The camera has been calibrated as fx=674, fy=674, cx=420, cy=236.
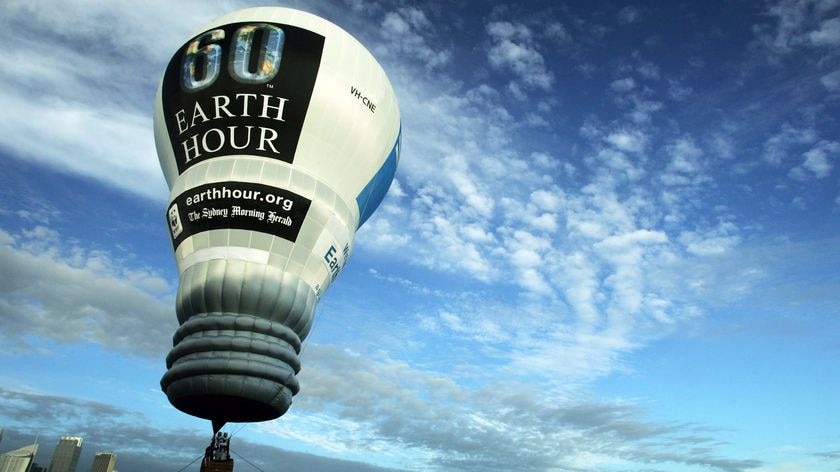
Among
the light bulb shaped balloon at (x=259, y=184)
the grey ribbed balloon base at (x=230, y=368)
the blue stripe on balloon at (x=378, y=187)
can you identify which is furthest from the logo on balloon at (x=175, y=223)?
the blue stripe on balloon at (x=378, y=187)

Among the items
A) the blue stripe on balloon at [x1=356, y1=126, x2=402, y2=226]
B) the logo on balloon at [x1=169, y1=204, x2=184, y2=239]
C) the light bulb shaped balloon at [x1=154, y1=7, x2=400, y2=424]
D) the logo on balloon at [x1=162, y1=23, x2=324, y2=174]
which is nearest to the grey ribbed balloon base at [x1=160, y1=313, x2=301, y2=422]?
the light bulb shaped balloon at [x1=154, y1=7, x2=400, y2=424]

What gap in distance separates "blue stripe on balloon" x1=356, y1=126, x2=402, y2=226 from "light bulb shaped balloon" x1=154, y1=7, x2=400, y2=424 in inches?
3.9

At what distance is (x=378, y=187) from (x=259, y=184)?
4.72 meters

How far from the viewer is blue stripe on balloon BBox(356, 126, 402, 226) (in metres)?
20.9

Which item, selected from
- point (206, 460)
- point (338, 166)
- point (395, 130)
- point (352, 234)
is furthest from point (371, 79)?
point (206, 460)

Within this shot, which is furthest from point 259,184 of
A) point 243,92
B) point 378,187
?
point 378,187

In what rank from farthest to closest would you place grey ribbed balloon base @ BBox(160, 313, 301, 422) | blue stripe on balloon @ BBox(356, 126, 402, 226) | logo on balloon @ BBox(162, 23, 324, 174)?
blue stripe on balloon @ BBox(356, 126, 402, 226) < logo on balloon @ BBox(162, 23, 324, 174) < grey ribbed balloon base @ BBox(160, 313, 301, 422)

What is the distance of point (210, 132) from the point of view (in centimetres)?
1886

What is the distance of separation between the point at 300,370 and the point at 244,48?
365 inches

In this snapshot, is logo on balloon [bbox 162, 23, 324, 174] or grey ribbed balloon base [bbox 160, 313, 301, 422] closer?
grey ribbed balloon base [bbox 160, 313, 301, 422]

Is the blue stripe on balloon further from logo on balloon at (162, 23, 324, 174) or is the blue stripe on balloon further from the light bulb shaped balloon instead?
logo on balloon at (162, 23, 324, 174)

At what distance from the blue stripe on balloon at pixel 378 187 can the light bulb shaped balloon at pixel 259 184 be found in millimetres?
100

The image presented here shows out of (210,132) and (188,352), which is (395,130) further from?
(188,352)

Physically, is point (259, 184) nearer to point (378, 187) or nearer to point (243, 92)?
point (243, 92)
